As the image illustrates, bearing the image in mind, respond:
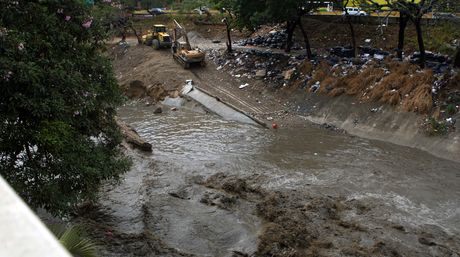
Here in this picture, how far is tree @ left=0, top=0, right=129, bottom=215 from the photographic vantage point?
27.3 feet

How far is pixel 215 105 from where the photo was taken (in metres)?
23.7

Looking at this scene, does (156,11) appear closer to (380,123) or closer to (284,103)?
(284,103)

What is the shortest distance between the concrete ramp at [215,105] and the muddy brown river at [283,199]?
90.3 inches

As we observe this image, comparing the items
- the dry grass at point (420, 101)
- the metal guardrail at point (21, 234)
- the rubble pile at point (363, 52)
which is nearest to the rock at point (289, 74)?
the rubble pile at point (363, 52)

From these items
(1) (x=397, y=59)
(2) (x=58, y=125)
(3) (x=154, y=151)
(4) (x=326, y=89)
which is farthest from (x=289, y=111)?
(2) (x=58, y=125)

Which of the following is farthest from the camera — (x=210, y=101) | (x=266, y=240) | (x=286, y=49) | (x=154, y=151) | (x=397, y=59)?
(x=286, y=49)

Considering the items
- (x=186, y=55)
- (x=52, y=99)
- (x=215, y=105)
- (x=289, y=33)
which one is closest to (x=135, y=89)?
(x=186, y=55)

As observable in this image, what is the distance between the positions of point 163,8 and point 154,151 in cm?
3741

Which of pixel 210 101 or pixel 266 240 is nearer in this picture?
pixel 266 240

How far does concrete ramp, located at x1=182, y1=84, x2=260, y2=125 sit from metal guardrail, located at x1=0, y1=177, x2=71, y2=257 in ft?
64.3

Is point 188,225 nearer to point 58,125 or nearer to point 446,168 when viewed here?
point 58,125

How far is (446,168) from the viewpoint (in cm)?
1524

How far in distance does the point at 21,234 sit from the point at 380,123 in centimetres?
1921

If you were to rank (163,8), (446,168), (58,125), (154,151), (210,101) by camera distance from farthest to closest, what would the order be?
(163,8), (210,101), (154,151), (446,168), (58,125)
